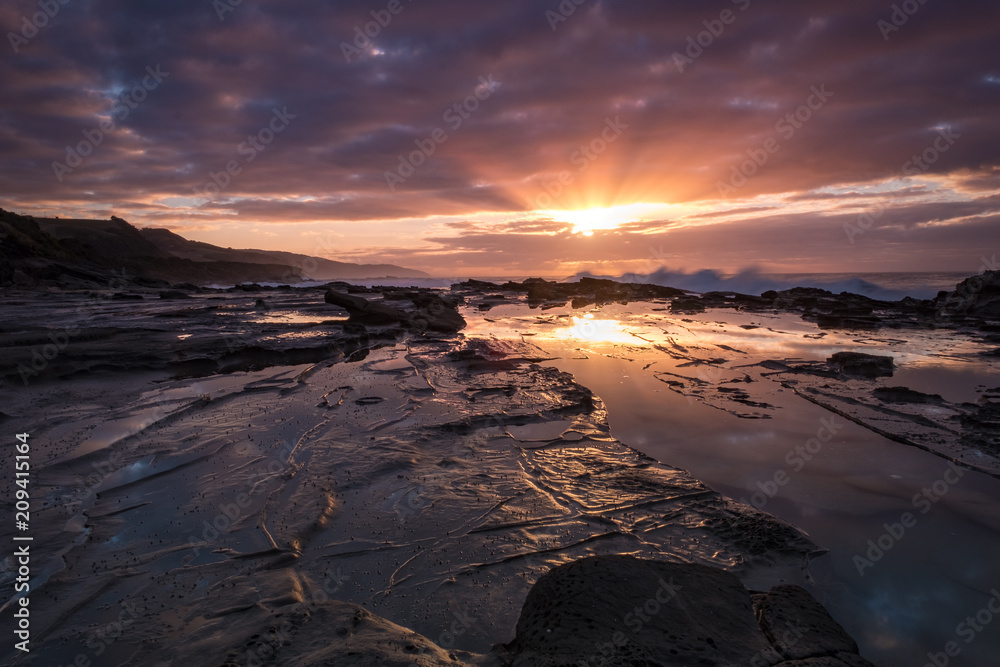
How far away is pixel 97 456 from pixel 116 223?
10707 centimetres

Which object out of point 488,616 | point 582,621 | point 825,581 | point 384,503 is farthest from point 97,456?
point 825,581

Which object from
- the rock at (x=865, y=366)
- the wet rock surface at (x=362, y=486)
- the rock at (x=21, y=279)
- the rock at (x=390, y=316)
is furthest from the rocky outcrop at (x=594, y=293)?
the rock at (x=21, y=279)

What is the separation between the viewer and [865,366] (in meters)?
10.1

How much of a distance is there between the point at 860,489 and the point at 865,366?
708 centimetres

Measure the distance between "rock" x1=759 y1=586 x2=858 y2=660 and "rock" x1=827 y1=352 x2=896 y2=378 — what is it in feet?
30.9

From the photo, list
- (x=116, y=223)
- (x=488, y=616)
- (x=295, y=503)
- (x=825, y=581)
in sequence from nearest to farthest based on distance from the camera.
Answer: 1. (x=488, y=616)
2. (x=825, y=581)
3. (x=295, y=503)
4. (x=116, y=223)

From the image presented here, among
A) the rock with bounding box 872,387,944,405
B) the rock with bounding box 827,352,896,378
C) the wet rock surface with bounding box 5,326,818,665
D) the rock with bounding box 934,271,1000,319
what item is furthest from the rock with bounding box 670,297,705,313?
the wet rock surface with bounding box 5,326,818,665

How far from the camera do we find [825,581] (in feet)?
10.8

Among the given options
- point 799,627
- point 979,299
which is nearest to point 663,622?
point 799,627

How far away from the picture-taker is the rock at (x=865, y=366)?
995cm

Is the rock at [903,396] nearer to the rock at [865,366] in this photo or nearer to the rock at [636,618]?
the rock at [865,366]

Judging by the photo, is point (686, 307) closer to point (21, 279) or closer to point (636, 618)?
point (636, 618)

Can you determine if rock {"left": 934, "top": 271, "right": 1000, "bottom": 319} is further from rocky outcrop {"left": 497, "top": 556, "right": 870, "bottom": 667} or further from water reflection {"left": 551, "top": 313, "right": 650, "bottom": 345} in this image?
rocky outcrop {"left": 497, "top": 556, "right": 870, "bottom": 667}

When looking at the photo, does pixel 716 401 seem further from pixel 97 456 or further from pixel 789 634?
pixel 97 456
